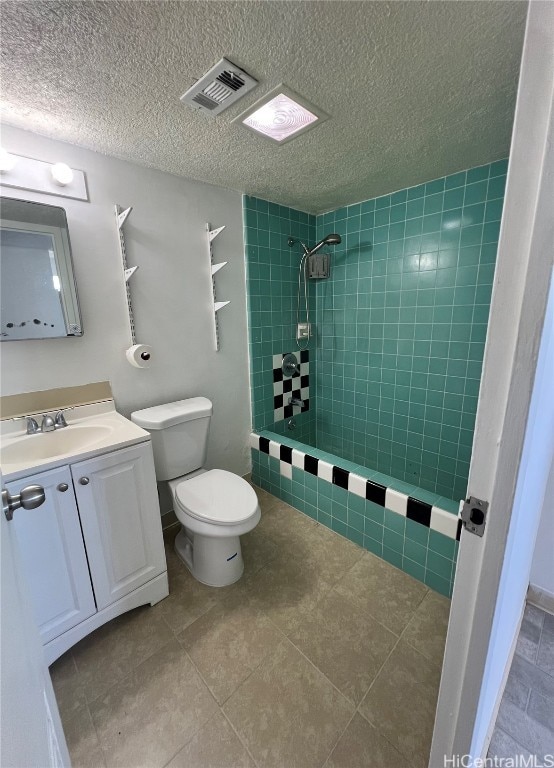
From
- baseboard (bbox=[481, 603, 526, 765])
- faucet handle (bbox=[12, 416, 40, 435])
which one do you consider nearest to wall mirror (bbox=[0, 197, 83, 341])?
faucet handle (bbox=[12, 416, 40, 435])

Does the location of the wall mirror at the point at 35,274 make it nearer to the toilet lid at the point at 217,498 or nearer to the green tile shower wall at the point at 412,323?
the toilet lid at the point at 217,498

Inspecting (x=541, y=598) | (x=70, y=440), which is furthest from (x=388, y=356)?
(x=70, y=440)

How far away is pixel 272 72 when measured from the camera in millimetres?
955

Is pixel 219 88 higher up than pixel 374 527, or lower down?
higher up

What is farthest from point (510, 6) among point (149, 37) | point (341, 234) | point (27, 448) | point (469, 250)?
point (27, 448)

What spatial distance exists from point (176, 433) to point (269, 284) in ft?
4.00

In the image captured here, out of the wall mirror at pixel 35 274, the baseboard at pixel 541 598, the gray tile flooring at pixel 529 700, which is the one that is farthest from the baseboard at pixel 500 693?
the wall mirror at pixel 35 274

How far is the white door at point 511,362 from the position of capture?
1.41 feet

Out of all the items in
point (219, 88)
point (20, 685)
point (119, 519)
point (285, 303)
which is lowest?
→ point (119, 519)

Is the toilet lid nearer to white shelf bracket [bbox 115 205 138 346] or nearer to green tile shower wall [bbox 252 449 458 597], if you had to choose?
green tile shower wall [bbox 252 449 458 597]

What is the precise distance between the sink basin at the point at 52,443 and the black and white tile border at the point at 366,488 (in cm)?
106

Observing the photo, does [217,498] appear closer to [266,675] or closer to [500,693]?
[266,675]

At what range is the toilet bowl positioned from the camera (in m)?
1.31

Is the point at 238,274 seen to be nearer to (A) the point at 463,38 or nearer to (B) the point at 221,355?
(B) the point at 221,355
